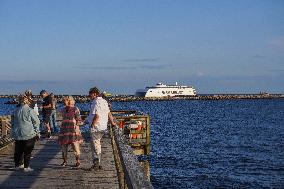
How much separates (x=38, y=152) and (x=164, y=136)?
3711 cm

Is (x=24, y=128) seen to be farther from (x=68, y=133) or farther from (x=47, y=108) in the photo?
(x=47, y=108)

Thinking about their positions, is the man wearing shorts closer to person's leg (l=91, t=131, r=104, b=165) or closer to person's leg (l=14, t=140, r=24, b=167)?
person's leg (l=14, t=140, r=24, b=167)

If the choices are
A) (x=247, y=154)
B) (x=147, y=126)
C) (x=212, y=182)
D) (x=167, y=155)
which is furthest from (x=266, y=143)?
(x=147, y=126)

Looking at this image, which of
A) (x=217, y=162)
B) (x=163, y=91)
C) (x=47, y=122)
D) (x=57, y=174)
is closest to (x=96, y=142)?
(x=57, y=174)

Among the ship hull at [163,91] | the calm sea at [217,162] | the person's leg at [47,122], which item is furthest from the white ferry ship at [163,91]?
the person's leg at [47,122]

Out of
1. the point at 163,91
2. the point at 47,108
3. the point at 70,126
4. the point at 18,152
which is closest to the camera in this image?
the point at 18,152

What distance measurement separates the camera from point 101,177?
31.6 ft

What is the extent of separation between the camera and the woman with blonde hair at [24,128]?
33.7ft

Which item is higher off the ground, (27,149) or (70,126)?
(70,126)

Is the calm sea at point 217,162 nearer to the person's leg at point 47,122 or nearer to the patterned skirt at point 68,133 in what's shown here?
the person's leg at point 47,122

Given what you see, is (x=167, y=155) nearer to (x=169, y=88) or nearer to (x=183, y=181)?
(x=183, y=181)

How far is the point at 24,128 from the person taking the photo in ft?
33.7

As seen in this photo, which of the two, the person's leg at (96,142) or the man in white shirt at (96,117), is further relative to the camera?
the person's leg at (96,142)

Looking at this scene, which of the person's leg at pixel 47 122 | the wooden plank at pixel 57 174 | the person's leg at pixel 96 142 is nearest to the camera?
the wooden plank at pixel 57 174
